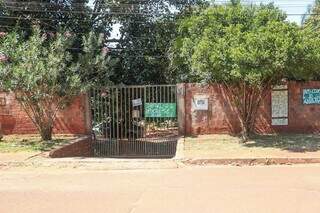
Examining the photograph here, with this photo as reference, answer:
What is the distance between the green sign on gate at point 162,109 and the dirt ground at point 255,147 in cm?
131

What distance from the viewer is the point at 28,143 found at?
16859mm

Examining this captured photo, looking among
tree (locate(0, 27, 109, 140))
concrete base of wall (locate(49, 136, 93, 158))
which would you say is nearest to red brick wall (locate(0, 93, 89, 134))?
tree (locate(0, 27, 109, 140))

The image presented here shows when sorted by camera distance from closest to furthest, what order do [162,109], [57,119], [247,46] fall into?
[247,46]
[162,109]
[57,119]

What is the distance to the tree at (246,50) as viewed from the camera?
47.1 feet

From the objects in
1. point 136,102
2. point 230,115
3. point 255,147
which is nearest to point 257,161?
point 255,147

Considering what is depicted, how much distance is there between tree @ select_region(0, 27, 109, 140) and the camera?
53.2 ft

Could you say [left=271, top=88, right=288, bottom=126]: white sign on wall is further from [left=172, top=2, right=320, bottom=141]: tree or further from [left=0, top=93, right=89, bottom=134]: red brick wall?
[left=0, top=93, right=89, bottom=134]: red brick wall

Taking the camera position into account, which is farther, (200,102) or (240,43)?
(200,102)

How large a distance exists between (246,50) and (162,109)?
5194mm

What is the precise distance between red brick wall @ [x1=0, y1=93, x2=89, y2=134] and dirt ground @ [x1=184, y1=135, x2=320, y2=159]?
4.12m

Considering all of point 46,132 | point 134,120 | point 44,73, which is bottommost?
point 46,132

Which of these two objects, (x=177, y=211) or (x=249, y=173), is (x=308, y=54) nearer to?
(x=249, y=173)

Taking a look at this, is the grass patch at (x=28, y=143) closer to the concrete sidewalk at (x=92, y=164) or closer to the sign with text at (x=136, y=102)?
the concrete sidewalk at (x=92, y=164)

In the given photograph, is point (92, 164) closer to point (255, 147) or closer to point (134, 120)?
point (255, 147)
